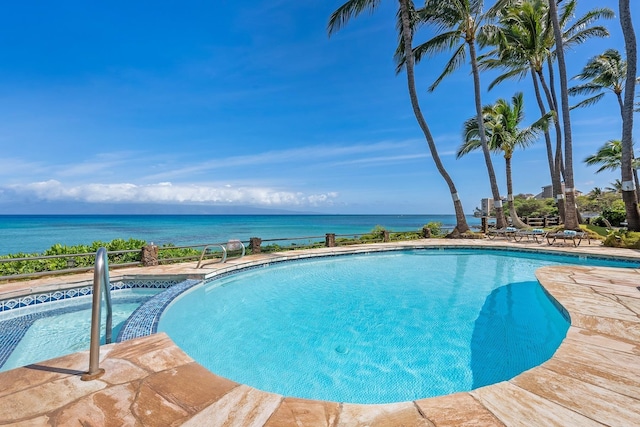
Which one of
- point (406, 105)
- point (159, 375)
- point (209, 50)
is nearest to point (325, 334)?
point (159, 375)

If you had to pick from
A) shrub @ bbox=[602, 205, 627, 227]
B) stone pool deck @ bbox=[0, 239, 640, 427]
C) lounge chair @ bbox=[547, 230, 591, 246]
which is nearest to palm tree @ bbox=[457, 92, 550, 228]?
lounge chair @ bbox=[547, 230, 591, 246]

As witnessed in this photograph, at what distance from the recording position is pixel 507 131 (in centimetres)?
1603

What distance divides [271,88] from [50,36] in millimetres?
9034

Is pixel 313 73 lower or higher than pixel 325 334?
higher

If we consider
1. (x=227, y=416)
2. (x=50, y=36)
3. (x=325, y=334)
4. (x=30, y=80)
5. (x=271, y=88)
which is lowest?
(x=325, y=334)

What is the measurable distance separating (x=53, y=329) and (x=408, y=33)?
594 inches

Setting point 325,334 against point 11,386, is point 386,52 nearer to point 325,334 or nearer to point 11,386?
point 325,334

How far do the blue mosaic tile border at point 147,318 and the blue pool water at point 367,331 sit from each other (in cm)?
15

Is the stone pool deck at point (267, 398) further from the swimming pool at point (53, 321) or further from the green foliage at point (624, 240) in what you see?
the green foliage at point (624, 240)

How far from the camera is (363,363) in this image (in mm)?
3244

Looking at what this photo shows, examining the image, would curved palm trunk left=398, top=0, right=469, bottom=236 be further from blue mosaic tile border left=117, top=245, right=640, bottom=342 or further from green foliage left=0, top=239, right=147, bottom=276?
green foliage left=0, top=239, right=147, bottom=276

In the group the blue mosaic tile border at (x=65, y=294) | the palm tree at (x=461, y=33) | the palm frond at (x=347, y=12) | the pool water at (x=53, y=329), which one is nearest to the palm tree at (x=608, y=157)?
the palm tree at (x=461, y=33)

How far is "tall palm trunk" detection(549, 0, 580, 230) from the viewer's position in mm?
11641

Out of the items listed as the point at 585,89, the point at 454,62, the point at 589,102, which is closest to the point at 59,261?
the point at 454,62
